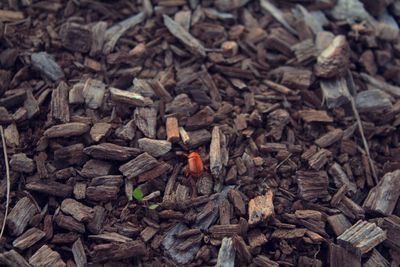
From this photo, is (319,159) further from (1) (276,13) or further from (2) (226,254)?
(1) (276,13)

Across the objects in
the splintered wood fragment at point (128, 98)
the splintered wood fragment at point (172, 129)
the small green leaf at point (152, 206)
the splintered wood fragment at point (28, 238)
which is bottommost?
the splintered wood fragment at point (28, 238)

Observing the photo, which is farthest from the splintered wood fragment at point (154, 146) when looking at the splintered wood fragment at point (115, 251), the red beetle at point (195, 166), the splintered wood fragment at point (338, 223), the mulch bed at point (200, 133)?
the splintered wood fragment at point (338, 223)

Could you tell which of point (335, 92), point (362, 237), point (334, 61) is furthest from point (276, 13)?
point (362, 237)

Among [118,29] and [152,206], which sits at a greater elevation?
[118,29]

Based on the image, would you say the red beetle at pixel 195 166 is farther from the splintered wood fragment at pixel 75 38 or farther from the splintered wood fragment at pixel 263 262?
the splintered wood fragment at pixel 75 38

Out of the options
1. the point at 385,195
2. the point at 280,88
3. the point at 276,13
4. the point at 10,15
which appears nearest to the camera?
the point at 385,195

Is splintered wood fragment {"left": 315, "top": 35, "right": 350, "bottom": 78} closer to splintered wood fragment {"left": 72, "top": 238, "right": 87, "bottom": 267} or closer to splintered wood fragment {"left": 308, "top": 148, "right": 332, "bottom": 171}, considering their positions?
splintered wood fragment {"left": 308, "top": 148, "right": 332, "bottom": 171}

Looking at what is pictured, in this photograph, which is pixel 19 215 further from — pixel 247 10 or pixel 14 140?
pixel 247 10
